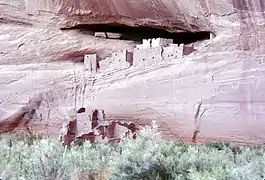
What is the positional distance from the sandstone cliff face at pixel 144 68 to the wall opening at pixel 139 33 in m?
0.20

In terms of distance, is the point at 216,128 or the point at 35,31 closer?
the point at 216,128

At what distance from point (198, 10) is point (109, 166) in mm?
2367

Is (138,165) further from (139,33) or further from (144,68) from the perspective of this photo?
(139,33)

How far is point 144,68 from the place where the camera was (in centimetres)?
654

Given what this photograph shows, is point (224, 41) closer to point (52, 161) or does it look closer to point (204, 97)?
point (204, 97)

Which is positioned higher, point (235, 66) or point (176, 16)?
point (176, 16)

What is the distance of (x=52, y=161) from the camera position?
450cm

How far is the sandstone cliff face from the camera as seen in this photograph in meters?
5.84

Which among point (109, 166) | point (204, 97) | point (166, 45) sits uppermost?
point (166, 45)

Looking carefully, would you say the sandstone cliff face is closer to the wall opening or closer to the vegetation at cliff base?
the wall opening

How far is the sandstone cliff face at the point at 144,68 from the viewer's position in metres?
5.84

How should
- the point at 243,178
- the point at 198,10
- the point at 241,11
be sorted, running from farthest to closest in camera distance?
the point at 198,10
the point at 241,11
the point at 243,178

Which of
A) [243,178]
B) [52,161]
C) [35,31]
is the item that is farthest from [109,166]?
[35,31]

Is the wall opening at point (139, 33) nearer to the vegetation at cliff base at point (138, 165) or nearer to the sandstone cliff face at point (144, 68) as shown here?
the sandstone cliff face at point (144, 68)
